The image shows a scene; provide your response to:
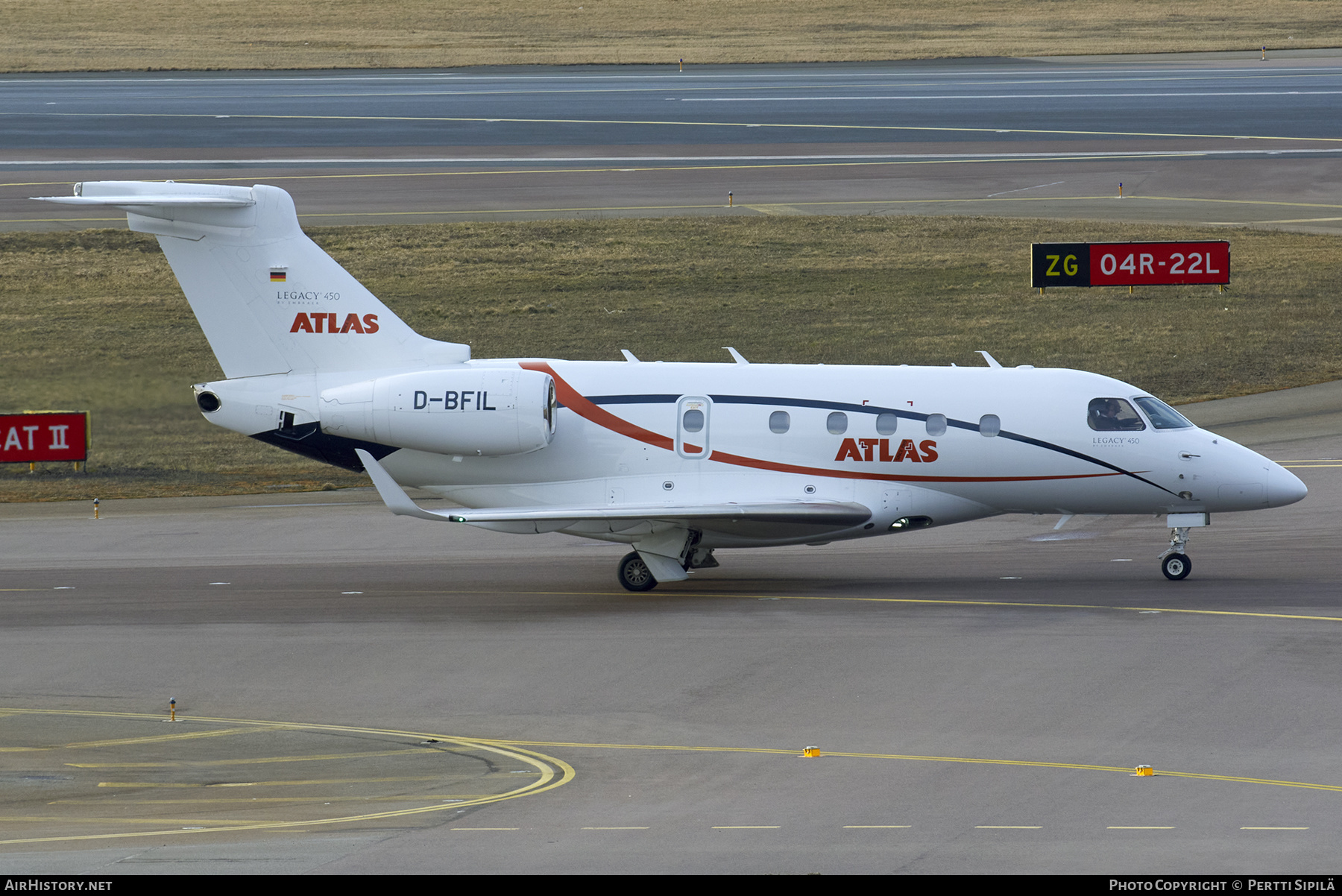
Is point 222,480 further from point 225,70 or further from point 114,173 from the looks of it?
point 225,70

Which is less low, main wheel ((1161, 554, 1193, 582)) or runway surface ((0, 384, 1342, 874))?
main wheel ((1161, 554, 1193, 582))

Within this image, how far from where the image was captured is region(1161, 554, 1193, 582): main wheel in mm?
26609

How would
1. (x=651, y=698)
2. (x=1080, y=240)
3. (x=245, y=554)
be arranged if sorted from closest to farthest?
(x=651, y=698) < (x=245, y=554) < (x=1080, y=240)

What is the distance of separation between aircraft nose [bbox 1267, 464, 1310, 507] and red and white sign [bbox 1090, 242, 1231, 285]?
23.3 meters

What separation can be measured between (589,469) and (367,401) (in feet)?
12.0

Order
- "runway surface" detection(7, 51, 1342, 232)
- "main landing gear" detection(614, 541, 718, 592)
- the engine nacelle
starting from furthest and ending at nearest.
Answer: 1. "runway surface" detection(7, 51, 1342, 232)
2. "main landing gear" detection(614, 541, 718, 592)
3. the engine nacelle

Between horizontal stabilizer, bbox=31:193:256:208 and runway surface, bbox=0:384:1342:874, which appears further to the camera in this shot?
horizontal stabilizer, bbox=31:193:256:208

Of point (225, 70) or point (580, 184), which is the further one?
point (225, 70)

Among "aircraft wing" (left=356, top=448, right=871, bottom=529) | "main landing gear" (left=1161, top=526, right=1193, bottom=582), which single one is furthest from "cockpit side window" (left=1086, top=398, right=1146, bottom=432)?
"aircraft wing" (left=356, top=448, right=871, bottom=529)

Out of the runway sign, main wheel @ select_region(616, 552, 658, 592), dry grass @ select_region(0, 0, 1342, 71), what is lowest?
main wheel @ select_region(616, 552, 658, 592)

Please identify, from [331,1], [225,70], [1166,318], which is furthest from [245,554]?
[331,1]

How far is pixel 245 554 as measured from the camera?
30.4 m

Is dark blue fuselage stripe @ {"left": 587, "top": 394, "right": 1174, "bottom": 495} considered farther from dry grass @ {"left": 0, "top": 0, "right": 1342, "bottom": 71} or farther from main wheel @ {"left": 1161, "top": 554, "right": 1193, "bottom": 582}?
dry grass @ {"left": 0, "top": 0, "right": 1342, "bottom": 71}

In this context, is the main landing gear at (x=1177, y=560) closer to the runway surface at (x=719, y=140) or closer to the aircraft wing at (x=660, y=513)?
the aircraft wing at (x=660, y=513)
